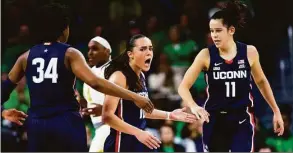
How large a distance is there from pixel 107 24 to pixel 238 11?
2636mm

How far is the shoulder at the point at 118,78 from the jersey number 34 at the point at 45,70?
0.98 meters

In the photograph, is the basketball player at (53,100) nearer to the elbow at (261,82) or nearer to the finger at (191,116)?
the finger at (191,116)

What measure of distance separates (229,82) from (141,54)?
875mm

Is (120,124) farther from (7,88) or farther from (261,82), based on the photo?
(261,82)

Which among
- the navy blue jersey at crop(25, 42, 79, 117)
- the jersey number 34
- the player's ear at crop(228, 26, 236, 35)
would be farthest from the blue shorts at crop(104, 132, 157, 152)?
the player's ear at crop(228, 26, 236, 35)

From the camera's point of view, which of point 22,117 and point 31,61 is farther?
point 22,117

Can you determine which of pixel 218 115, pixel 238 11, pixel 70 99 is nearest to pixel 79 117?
pixel 70 99

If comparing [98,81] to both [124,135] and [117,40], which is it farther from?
[117,40]

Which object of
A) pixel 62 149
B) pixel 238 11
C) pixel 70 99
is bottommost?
pixel 62 149

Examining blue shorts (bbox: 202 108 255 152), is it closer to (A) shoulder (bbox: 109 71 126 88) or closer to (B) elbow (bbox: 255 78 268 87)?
(B) elbow (bbox: 255 78 268 87)

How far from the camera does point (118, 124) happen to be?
203 inches

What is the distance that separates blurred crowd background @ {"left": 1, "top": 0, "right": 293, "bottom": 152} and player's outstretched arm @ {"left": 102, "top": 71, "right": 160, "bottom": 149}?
2.16 m

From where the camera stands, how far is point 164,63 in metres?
8.23

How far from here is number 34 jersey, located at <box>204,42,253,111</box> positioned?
5.72 metres
